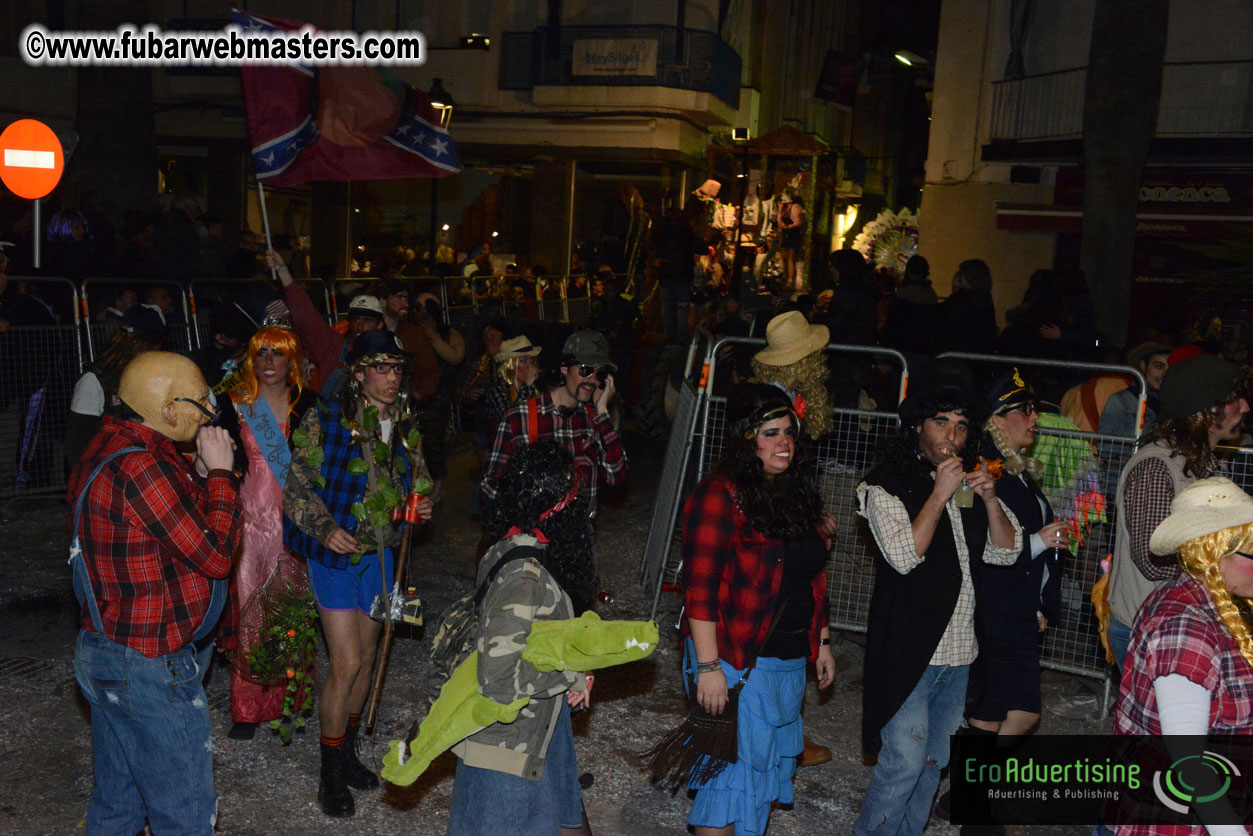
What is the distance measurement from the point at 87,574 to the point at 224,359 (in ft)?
11.2

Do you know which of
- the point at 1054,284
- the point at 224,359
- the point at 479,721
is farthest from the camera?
the point at 1054,284

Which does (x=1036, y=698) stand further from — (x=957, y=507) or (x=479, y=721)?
(x=479, y=721)

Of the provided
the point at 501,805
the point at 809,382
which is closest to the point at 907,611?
the point at 501,805

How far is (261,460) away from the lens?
5387mm

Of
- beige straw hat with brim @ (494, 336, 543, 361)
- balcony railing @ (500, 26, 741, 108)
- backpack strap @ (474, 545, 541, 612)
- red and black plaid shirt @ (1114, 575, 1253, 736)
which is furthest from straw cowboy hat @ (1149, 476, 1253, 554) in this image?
balcony railing @ (500, 26, 741, 108)

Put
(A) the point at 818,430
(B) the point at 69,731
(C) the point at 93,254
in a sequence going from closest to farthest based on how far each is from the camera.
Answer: (B) the point at 69,731 < (A) the point at 818,430 < (C) the point at 93,254

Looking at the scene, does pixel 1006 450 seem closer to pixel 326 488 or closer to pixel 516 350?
pixel 326 488

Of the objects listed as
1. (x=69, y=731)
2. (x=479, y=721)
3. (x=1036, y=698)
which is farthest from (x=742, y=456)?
(x=69, y=731)

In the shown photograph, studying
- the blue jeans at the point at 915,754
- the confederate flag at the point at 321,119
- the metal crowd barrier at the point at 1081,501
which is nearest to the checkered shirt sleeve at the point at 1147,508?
the blue jeans at the point at 915,754

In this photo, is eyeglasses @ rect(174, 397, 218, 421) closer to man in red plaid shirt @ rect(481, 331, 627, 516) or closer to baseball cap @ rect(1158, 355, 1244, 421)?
man in red plaid shirt @ rect(481, 331, 627, 516)

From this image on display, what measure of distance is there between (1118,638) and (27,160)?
37.7 ft

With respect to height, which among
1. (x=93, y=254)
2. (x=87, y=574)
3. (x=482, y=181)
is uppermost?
(x=482, y=181)

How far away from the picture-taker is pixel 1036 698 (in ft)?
15.2

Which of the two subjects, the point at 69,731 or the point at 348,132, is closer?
the point at 69,731
